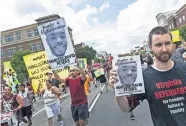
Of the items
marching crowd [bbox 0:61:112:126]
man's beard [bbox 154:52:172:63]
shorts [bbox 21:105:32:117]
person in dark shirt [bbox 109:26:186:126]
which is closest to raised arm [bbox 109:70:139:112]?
person in dark shirt [bbox 109:26:186:126]

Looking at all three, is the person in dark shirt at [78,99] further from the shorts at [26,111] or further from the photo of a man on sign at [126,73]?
the photo of a man on sign at [126,73]

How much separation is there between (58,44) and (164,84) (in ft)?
16.1

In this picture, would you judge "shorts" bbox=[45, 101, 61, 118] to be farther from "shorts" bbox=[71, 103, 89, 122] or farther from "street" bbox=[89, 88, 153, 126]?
"shorts" bbox=[71, 103, 89, 122]

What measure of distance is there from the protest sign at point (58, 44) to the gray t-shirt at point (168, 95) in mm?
4635

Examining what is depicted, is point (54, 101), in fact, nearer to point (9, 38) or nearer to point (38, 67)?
point (38, 67)

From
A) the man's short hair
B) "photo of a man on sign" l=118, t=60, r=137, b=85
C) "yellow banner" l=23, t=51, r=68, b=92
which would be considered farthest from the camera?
"yellow banner" l=23, t=51, r=68, b=92

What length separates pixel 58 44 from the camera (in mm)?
7809

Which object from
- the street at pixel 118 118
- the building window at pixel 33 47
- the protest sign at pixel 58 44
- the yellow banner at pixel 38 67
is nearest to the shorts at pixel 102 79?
the yellow banner at pixel 38 67

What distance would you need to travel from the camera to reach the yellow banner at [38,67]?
15.9 metres

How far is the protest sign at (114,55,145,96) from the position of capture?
3264 mm

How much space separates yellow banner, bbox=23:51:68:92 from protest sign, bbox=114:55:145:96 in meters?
12.6

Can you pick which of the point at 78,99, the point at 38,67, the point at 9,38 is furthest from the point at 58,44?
the point at 9,38

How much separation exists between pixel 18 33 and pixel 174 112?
331 feet

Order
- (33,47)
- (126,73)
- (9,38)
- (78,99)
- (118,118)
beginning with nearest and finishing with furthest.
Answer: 1. (126,73)
2. (78,99)
3. (118,118)
4. (33,47)
5. (9,38)
